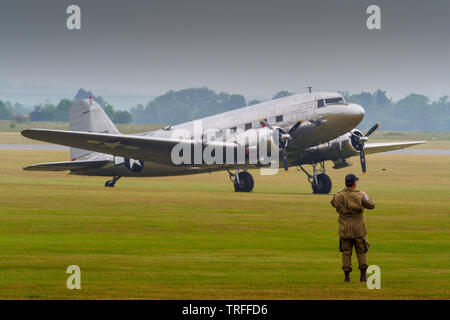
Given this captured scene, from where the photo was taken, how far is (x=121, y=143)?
120ft

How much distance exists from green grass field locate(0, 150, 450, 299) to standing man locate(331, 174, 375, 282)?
27.0 inches

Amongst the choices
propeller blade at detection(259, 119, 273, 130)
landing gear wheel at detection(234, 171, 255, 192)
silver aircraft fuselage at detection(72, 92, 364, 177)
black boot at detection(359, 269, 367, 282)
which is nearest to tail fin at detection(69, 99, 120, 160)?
silver aircraft fuselage at detection(72, 92, 364, 177)

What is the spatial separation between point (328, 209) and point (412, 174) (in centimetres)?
3589

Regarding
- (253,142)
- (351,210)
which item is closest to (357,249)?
(351,210)

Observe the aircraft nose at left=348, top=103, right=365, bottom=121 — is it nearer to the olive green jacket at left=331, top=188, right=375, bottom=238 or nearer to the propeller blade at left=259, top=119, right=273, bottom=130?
the propeller blade at left=259, top=119, right=273, bottom=130

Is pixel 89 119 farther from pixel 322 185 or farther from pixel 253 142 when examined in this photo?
pixel 322 185

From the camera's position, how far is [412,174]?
66.1 m

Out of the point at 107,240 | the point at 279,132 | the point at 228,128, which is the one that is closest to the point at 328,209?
Result: the point at 279,132

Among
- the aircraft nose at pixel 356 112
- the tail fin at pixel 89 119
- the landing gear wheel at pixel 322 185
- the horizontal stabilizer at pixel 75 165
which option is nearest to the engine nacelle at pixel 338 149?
the landing gear wheel at pixel 322 185

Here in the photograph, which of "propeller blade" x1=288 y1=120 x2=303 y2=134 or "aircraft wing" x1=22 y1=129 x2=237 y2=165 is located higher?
"propeller blade" x1=288 y1=120 x2=303 y2=134

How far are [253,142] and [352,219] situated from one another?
2267 cm

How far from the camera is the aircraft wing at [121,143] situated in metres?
34.4

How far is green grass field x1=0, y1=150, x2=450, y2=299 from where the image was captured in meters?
15.0

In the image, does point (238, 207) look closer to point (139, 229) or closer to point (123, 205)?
point (123, 205)
